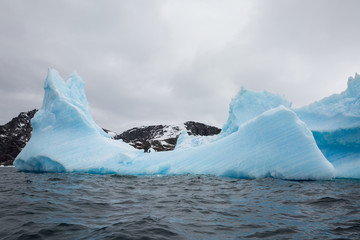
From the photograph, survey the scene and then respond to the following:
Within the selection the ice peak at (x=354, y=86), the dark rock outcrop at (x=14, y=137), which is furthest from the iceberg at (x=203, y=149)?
the dark rock outcrop at (x=14, y=137)

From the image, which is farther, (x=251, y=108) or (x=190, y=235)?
(x=251, y=108)

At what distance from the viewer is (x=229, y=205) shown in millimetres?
4906

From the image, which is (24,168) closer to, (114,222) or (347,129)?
(114,222)

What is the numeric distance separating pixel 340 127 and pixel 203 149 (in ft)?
24.2

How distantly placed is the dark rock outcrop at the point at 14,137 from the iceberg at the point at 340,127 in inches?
2922

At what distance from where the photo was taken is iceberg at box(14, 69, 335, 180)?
9.62 metres

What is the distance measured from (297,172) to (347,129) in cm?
453

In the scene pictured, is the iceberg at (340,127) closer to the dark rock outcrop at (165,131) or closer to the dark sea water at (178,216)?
the dark sea water at (178,216)

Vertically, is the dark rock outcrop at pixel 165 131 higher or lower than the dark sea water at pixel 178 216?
higher

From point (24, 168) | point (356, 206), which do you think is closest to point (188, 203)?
point (356, 206)

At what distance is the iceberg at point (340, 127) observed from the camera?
36.8 ft

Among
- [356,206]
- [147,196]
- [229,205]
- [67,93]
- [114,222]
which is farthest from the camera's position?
[67,93]

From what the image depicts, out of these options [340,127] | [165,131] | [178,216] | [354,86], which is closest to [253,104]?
[340,127]

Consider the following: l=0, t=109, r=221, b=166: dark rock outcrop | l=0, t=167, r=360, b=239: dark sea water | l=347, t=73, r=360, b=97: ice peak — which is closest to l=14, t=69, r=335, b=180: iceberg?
l=347, t=73, r=360, b=97: ice peak
